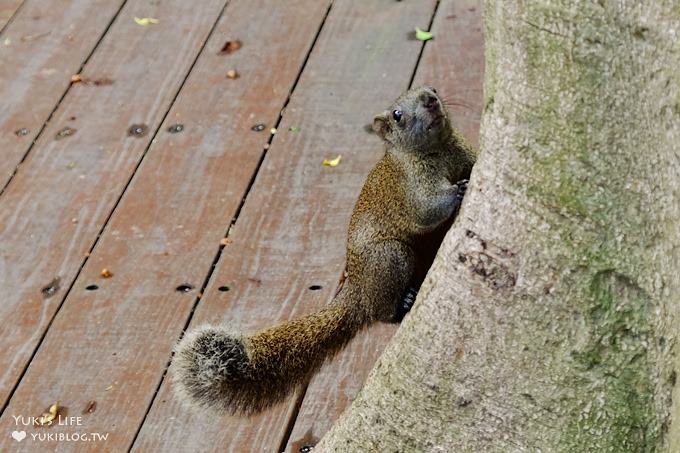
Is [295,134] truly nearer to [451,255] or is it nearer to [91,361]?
[91,361]

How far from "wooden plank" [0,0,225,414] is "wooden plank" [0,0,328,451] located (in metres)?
0.04

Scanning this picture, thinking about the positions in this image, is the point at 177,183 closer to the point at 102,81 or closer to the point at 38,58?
the point at 102,81

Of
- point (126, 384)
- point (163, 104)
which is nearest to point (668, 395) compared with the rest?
Result: point (126, 384)

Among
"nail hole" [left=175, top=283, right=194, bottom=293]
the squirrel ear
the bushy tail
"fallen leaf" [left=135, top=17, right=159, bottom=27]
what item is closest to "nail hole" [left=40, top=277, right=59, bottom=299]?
"nail hole" [left=175, top=283, right=194, bottom=293]

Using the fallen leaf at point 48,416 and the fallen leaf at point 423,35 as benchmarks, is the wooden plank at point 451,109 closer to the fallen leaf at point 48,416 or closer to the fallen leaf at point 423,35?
the fallen leaf at point 423,35

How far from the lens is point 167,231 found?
3408mm

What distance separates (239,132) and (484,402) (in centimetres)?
193

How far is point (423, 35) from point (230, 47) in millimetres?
650

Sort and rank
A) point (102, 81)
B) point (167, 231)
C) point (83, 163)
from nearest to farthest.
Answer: point (167, 231), point (83, 163), point (102, 81)

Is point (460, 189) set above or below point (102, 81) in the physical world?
above

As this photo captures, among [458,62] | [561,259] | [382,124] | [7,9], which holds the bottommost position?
[7,9]

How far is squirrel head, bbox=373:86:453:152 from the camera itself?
2.77 metres

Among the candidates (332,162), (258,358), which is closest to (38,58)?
(332,162)

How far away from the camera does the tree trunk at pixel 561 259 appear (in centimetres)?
169
